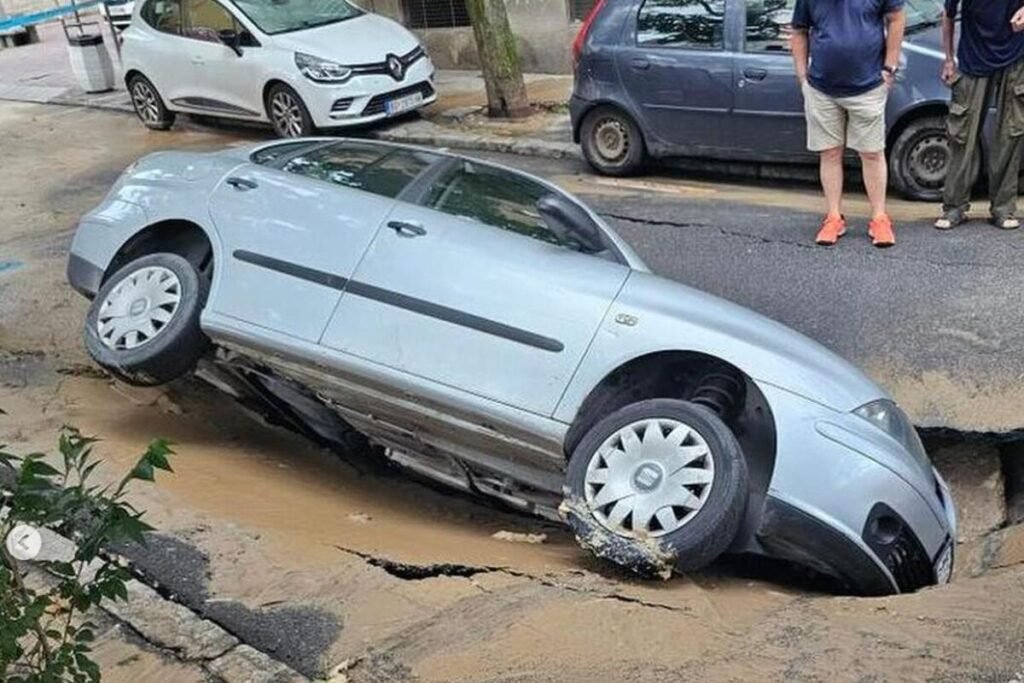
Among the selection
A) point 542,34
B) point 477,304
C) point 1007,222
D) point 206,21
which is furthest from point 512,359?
point 542,34

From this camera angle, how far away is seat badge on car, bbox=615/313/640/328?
4383 mm

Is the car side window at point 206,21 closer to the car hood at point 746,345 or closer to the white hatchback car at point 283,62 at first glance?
the white hatchback car at point 283,62

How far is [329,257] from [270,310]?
1.13 feet

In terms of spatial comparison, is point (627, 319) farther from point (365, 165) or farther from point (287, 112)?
point (287, 112)

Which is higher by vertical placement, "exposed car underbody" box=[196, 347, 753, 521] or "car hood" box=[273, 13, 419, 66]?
"car hood" box=[273, 13, 419, 66]

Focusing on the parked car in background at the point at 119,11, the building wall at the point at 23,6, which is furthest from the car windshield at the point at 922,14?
the building wall at the point at 23,6

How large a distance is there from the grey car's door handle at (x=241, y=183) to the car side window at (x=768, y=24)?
4.86 meters

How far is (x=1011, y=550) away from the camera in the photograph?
4977 millimetres

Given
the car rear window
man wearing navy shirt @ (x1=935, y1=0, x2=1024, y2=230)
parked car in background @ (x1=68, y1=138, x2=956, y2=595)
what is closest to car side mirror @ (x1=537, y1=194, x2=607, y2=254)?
parked car in background @ (x1=68, y1=138, x2=956, y2=595)

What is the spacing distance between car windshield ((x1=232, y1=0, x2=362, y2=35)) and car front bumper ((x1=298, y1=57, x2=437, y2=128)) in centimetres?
107

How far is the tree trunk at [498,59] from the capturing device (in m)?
11.8

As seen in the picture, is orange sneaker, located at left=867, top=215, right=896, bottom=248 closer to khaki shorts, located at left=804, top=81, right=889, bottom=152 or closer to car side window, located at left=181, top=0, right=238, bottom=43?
khaki shorts, located at left=804, top=81, right=889, bottom=152

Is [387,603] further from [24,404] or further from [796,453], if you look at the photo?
[24,404]

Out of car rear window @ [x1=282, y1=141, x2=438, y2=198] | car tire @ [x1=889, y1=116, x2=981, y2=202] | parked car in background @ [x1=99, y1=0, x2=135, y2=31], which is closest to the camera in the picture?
car rear window @ [x1=282, y1=141, x2=438, y2=198]
